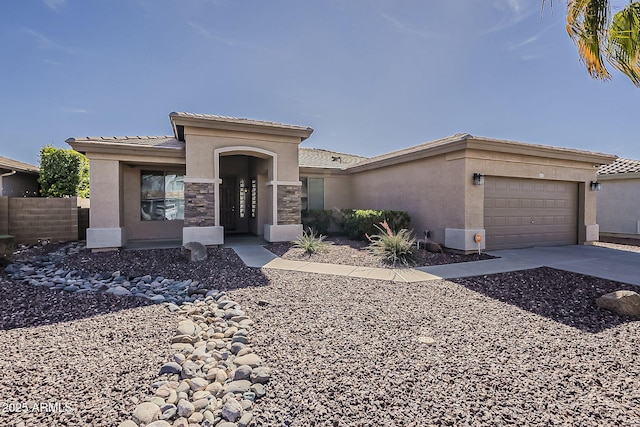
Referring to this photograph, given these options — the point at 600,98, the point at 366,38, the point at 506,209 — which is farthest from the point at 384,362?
the point at 600,98

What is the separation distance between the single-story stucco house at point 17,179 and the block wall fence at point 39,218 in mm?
3603

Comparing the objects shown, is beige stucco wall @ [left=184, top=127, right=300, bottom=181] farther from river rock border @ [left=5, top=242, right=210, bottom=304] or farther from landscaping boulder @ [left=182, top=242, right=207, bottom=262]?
river rock border @ [left=5, top=242, right=210, bottom=304]

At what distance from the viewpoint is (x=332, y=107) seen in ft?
45.1

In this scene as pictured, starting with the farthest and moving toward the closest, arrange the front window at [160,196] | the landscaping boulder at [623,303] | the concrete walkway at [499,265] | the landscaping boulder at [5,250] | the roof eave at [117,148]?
the front window at [160,196]
the roof eave at [117,148]
the landscaping boulder at [5,250]
the concrete walkway at [499,265]
the landscaping boulder at [623,303]

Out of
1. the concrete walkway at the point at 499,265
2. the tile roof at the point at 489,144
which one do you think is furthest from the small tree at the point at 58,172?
the tile roof at the point at 489,144

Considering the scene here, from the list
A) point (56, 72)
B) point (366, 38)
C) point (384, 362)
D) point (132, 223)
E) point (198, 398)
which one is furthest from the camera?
point (132, 223)

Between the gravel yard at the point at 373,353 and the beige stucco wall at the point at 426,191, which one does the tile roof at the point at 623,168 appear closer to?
the beige stucco wall at the point at 426,191

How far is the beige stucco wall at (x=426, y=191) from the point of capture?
30.5 feet

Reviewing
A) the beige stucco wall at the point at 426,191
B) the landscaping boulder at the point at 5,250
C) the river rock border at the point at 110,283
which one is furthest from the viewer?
the beige stucco wall at the point at 426,191

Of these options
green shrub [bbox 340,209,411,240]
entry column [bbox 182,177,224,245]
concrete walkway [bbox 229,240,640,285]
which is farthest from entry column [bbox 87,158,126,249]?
green shrub [bbox 340,209,411,240]

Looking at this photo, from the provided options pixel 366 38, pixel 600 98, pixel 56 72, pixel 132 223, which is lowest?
pixel 132 223

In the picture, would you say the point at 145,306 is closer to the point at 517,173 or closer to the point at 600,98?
the point at 517,173

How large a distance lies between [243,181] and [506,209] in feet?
35.3

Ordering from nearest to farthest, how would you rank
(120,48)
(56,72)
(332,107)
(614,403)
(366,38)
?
(614,403), (120,48), (56,72), (366,38), (332,107)
